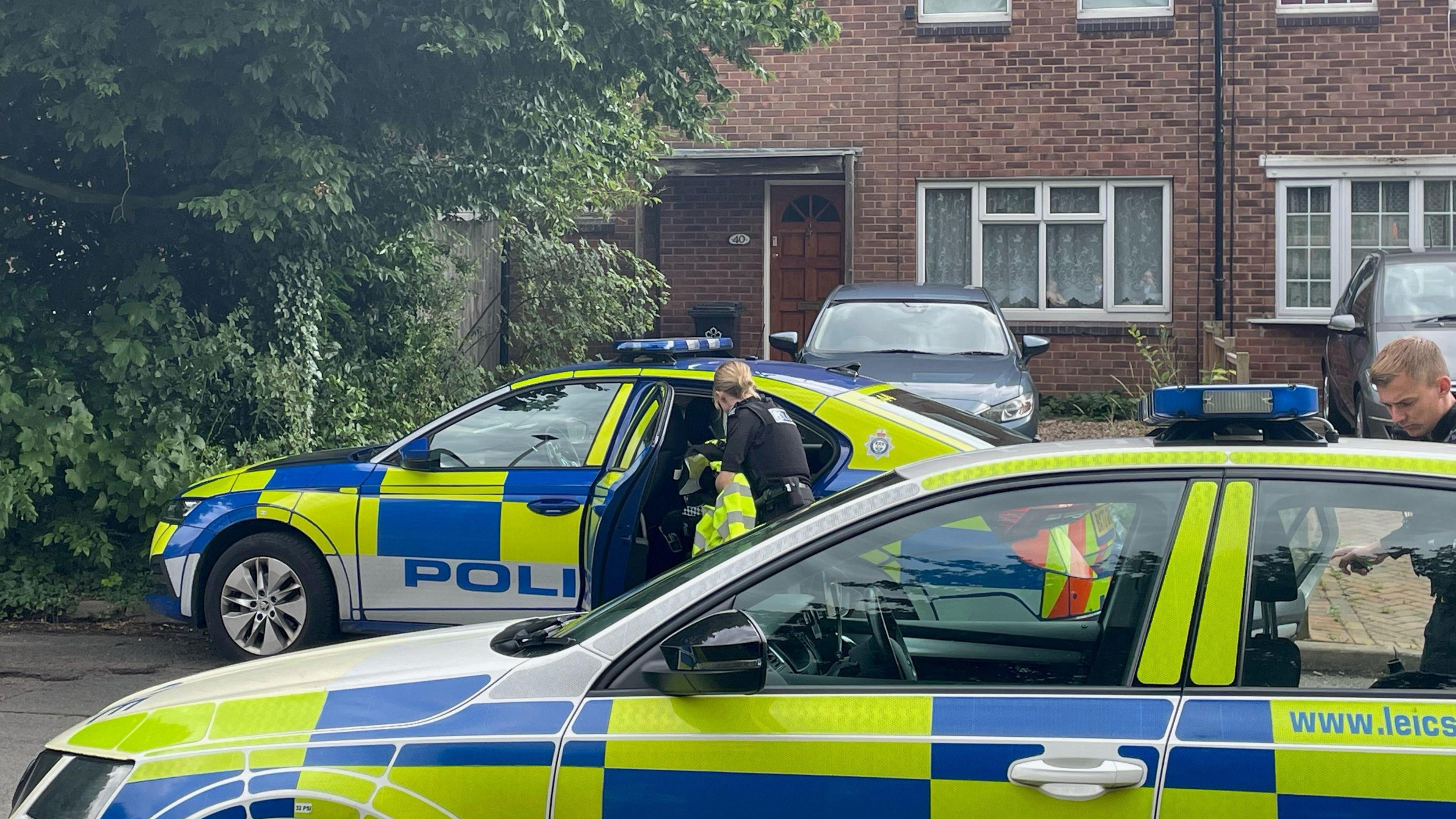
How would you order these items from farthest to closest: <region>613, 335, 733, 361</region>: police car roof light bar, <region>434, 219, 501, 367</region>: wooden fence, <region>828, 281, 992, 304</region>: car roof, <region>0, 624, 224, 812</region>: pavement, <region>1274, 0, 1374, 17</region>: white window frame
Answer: <region>1274, 0, 1374, 17</region>: white window frame → <region>434, 219, 501, 367</region>: wooden fence → <region>828, 281, 992, 304</region>: car roof → <region>613, 335, 733, 361</region>: police car roof light bar → <region>0, 624, 224, 812</region>: pavement

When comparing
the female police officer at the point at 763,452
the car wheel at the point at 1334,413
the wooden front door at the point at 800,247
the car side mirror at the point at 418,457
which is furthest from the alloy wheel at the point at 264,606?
the wooden front door at the point at 800,247

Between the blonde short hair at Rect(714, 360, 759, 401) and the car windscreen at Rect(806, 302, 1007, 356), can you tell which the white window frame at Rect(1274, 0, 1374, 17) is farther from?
the blonde short hair at Rect(714, 360, 759, 401)

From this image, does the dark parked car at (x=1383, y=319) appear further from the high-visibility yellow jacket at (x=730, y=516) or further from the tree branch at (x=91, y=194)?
the tree branch at (x=91, y=194)

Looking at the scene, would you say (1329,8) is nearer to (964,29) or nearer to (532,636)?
(964,29)

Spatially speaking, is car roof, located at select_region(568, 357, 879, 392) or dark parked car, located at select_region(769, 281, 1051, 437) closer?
car roof, located at select_region(568, 357, 879, 392)

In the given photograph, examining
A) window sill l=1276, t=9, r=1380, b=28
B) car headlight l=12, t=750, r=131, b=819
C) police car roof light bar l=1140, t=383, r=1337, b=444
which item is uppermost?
window sill l=1276, t=9, r=1380, b=28

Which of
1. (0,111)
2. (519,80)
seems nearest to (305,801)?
(519,80)

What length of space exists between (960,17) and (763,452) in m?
12.2

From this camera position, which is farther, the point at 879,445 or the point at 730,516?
the point at 879,445

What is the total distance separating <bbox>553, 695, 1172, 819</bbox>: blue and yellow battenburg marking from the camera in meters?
2.67

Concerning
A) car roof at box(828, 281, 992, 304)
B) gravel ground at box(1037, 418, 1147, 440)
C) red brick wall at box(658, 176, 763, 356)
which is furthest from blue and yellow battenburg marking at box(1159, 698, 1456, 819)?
red brick wall at box(658, 176, 763, 356)

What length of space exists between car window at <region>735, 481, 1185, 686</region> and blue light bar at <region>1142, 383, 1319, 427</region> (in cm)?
23

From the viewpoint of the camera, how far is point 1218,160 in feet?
55.1

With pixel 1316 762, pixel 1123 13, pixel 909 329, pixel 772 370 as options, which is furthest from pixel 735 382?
pixel 1123 13
